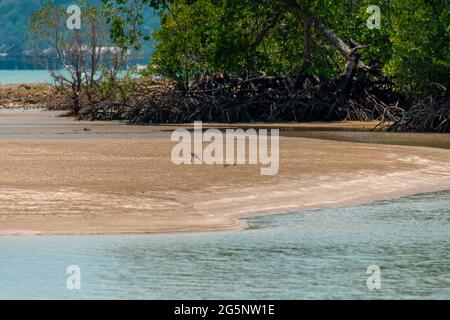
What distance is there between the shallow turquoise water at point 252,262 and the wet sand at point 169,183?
2.66 feet

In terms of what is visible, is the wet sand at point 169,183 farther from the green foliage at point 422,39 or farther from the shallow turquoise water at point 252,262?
the green foliage at point 422,39

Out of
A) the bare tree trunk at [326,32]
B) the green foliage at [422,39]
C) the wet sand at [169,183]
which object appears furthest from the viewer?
the bare tree trunk at [326,32]

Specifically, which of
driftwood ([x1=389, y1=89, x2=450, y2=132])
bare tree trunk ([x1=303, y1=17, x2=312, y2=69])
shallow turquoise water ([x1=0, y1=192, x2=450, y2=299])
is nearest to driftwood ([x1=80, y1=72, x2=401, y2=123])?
bare tree trunk ([x1=303, y1=17, x2=312, y2=69])

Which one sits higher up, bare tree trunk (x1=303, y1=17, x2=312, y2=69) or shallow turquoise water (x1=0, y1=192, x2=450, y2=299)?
bare tree trunk (x1=303, y1=17, x2=312, y2=69)

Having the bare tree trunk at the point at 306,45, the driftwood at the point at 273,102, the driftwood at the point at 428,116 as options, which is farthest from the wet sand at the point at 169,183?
the bare tree trunk at the point at 306,45

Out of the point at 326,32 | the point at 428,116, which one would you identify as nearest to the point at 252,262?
the point at 428,116

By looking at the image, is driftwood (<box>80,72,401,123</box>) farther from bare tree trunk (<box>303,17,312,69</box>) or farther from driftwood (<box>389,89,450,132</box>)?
driftwood (<box>389,89,450,132</box>)

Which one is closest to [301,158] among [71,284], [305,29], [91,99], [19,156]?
[19,156]

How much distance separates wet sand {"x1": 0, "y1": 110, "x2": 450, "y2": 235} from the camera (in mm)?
16688

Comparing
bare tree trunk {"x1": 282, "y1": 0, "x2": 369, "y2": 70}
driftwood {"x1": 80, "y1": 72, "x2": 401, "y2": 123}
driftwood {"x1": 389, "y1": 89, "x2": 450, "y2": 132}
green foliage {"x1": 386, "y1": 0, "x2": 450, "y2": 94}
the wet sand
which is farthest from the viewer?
bare tree trunk {"x1": 282, "y1": 0, "x2": 369, "y2": 70}

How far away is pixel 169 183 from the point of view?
20.1 meters

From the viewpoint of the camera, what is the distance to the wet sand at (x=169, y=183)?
16.7 metres

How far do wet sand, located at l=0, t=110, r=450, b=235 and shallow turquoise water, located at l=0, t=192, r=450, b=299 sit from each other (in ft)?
2.66
